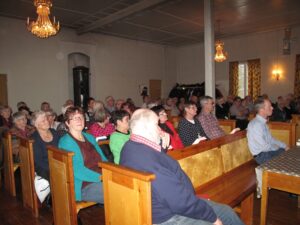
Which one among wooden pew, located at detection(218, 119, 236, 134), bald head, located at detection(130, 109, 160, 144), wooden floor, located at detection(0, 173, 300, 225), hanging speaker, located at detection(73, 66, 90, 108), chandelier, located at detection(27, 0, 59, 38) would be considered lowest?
wooden floor, located at detection(0, 173, 300, 225)

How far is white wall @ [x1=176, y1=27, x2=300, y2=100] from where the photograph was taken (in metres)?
9.01

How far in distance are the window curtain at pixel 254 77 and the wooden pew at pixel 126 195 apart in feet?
30.1

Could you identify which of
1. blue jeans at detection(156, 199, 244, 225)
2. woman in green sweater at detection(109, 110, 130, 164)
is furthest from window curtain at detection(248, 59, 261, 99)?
blue jeans at detection(156, 199, 244, 225)

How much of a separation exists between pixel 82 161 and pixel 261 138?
6.92 feet

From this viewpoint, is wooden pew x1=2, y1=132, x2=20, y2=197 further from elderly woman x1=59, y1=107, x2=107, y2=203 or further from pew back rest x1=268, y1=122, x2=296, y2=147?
pew back rest x1=268, y1=122, x2=296, y2=147

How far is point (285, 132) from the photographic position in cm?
371

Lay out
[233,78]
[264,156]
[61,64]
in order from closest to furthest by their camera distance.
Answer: [264,156] → [61,64] → [233,78]

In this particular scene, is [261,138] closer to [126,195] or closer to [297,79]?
[126,195]

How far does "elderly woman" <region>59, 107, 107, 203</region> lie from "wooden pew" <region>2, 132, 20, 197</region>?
1483 mm

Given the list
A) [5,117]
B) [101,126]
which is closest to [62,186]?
[101,126]

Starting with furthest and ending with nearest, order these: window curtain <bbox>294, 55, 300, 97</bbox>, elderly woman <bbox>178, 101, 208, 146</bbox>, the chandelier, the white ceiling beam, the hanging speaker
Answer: window curtain <bbox>294, 55, 300, 97</bbox> < the hanging speaker < the white ceiling beam < the chandelier < elderly woman <bbox>178, 101, 208, 146</bbox>

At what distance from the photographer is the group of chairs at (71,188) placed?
60.7 inches

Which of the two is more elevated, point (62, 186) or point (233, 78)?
point (233, 78)

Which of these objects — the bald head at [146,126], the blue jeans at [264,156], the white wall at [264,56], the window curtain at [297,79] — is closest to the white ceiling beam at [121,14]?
the blue jeans at [264,156]
